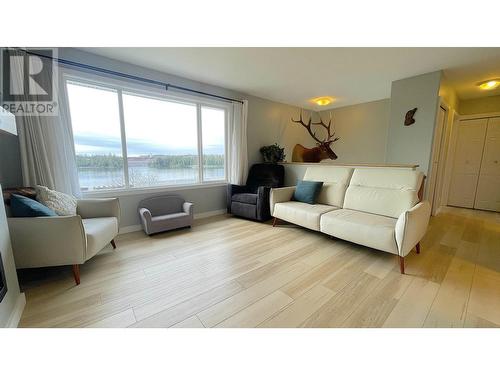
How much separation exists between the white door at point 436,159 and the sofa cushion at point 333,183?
1411 millimetres

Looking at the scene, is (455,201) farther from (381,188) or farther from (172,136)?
(172,136)

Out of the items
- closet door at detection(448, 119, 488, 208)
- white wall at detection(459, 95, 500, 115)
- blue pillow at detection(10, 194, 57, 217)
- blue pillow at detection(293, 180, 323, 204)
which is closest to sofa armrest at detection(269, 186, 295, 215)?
blue pillow at detection(293, 180, 323, 204)

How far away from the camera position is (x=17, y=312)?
46.9 inches

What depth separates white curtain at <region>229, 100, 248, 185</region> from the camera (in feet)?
11.6

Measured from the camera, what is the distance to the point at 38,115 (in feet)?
6.43

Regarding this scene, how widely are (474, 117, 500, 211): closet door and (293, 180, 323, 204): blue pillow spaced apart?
379 cm

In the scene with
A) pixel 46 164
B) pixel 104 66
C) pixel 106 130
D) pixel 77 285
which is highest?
pixel 104 66

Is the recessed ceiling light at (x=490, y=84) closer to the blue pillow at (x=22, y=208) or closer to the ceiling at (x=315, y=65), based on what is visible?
the ceiling at (x=315, y=65)

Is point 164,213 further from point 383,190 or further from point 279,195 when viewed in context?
point 383,190

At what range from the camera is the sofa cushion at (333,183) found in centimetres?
263

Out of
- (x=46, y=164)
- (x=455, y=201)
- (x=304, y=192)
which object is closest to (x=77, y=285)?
(x=46, y=164)

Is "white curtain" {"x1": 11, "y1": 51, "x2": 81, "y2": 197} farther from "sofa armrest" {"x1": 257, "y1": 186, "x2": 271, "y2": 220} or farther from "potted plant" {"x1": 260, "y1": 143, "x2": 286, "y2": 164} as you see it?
"potted plant" {"x1": 260, "y1": 143, "x2": 286, "y2": 164}

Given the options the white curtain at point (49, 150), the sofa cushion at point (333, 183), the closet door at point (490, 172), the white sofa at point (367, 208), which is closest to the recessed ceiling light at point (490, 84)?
the closet door at point (490, 172)
